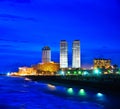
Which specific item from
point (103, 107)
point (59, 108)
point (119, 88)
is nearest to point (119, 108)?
point (103, 107)

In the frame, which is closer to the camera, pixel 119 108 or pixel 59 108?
pixel 119 108

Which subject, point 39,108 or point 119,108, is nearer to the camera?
point 119,108

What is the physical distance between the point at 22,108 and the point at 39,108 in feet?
6.16

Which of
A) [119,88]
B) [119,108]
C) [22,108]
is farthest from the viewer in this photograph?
[119,88]

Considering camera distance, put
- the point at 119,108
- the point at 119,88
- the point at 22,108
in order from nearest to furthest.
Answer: the point at 119,108
the point at 22,108
the point at 119,88

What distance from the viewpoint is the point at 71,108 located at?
41625 millimetres

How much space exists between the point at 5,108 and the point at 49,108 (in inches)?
192

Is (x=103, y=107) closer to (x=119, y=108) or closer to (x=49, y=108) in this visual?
(x=119, y=108)

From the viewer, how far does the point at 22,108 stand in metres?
42.0

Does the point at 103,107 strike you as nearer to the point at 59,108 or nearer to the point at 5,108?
the point at 59,108

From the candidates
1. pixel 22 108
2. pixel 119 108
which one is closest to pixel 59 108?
pixel 22 108

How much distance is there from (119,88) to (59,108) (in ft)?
100

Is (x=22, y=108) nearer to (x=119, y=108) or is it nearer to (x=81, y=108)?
(x=81, y=108)

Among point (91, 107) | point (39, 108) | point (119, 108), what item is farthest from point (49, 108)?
point (119, 108)
